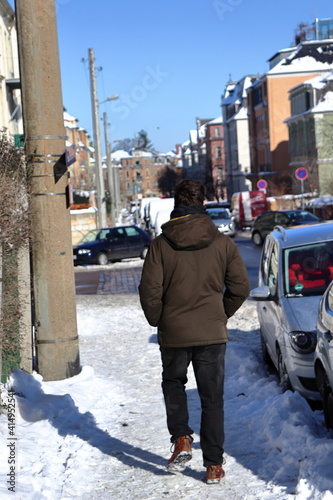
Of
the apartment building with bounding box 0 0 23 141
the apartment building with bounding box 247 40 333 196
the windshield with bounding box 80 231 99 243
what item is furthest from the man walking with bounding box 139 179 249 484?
the apartment building with bounding box 247 40 333 196

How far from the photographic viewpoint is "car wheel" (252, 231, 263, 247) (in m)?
39.4

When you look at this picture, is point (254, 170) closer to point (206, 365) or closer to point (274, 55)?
point (274, 55)

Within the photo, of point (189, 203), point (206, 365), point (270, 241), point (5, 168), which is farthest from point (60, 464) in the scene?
point (270, 241)

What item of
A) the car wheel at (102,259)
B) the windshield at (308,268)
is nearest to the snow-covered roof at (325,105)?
the car wheel at (102,259)

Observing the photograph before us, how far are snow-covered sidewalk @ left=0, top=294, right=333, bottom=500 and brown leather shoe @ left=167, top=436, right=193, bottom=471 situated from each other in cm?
9

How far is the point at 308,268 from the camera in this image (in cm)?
902

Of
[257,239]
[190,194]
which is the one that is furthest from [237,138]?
[190,194]

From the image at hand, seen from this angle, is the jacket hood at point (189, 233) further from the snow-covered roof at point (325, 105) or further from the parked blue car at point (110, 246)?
the snow-covered roof at point (325, 105)

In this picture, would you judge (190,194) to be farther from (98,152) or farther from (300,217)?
(98,152)

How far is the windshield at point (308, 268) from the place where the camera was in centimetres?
862

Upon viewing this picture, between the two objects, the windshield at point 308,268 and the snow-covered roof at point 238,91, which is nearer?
the windshield at point 308,268

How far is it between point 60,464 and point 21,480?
62cm

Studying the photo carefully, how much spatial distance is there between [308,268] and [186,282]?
12.5 ft

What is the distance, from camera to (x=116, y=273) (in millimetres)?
27781
